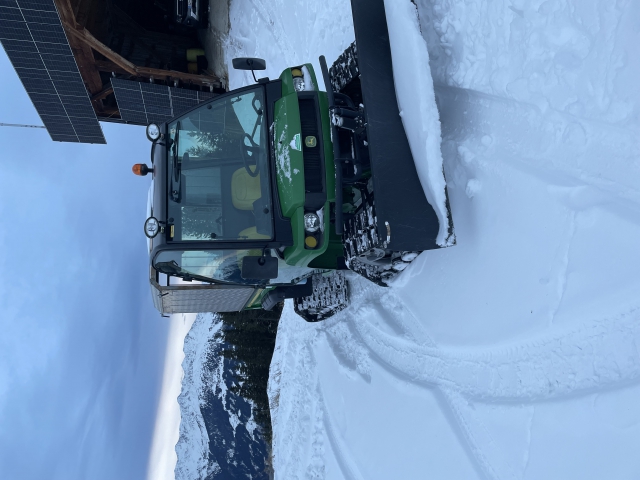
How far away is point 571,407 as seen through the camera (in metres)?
2.60

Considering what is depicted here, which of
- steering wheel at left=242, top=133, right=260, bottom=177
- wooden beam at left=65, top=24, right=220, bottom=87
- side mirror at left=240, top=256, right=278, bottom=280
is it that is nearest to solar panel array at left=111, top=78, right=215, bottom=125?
wooden beam at left=65, top=24, right=220, bottom=87

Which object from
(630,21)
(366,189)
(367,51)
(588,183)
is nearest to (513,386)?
(588,183)

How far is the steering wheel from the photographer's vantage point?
322 cm

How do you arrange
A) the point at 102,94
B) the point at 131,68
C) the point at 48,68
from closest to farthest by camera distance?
the point at 48,68 < the point at 131,68 < the point at 102,94

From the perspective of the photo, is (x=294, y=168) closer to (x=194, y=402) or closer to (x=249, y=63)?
(x=249, y=63)

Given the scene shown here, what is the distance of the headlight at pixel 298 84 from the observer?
136 inches

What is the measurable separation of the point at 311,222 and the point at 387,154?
683mm

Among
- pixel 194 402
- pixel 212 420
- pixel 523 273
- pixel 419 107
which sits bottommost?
pixel 212 420

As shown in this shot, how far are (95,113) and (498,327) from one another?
6.97 meters

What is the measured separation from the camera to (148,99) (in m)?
7.29

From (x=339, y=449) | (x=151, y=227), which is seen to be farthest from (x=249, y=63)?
(x=339, y=449)

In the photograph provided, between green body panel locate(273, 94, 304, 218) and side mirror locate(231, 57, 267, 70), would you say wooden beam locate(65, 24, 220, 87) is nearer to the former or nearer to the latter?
side mirror locate(231, 57, 267, 70)

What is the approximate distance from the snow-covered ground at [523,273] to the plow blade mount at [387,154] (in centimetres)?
24

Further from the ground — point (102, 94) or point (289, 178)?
point (102, 94)
